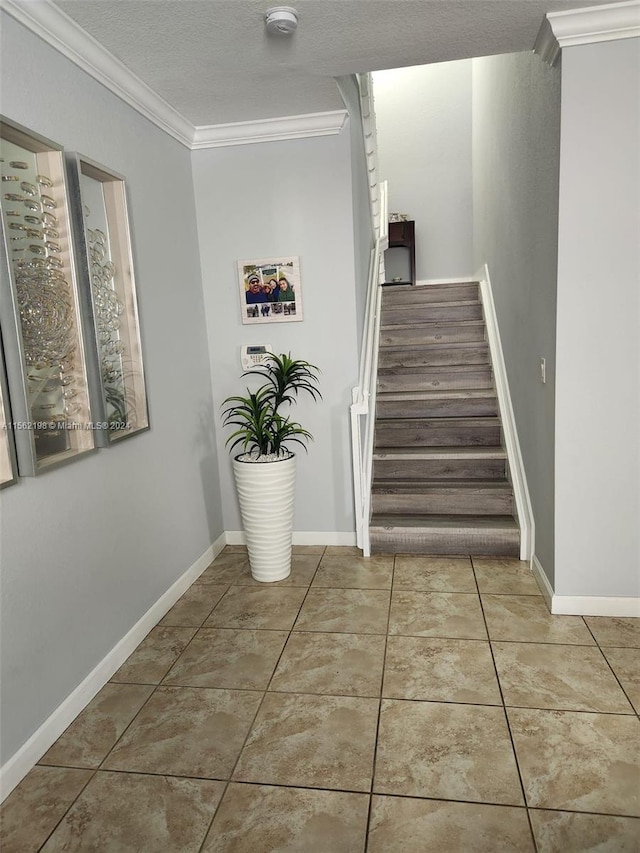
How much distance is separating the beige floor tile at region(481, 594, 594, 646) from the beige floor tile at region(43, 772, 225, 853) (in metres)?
1.41

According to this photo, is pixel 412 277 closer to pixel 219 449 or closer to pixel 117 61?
pixel 219 449

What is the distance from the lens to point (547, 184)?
2719mm

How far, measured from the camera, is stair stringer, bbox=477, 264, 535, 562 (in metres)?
3.34

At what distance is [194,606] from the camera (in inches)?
118

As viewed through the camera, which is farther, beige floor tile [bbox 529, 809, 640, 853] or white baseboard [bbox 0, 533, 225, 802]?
white baseboard [bbox 0, 533, 225, 802]

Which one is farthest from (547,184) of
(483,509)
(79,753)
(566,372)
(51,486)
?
(79,753)

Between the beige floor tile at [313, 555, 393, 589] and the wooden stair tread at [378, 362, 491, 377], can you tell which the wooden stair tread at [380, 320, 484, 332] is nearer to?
the wooden stair tread at [378, 362, 491, 377]

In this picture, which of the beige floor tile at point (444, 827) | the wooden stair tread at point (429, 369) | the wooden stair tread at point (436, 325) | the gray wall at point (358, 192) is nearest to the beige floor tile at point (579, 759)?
the beige floor tile at point (444, 827)

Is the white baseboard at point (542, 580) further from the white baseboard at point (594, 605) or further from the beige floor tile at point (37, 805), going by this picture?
the beige floor tile at point (37, 805)

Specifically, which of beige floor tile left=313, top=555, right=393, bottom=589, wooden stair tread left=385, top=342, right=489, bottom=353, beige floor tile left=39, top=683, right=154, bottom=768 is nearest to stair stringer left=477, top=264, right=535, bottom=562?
wooden stair tread left=385, top=342, right=489, bottom=353

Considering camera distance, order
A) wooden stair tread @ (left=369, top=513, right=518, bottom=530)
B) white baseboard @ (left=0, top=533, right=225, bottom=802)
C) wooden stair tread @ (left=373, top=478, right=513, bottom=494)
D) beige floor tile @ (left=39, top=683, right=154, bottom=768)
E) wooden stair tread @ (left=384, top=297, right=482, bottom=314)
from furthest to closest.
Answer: wooden stair tread @ (left=384, top=297, right=482, bottom=314) → wooden stair tread @ (left=373, top=478, right=513, bottom=494) → wooden stair tread @ (left=369, top=513, right=518, bottom=530) → beige floor tile @ (left=39, top=683, right=154, bottom=768) → white baseboard @ (left=0, top=533, right=225, bottom=802)

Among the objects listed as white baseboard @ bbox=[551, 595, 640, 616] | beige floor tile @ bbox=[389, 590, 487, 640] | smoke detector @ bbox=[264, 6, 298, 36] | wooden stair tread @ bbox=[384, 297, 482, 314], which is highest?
smoke detector @ bbox=[264, 6, 298, 36]

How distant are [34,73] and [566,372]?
2.40m

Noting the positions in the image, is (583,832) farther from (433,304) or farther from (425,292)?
(425,292)
